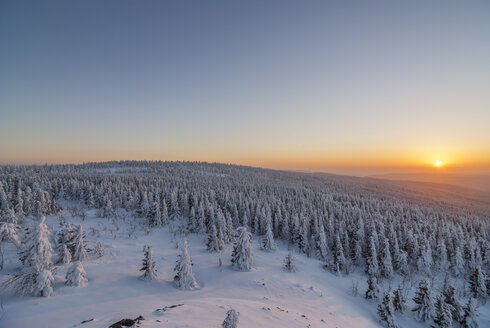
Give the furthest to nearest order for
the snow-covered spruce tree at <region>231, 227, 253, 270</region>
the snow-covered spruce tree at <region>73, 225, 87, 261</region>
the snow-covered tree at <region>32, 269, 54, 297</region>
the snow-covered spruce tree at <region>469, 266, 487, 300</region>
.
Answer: the snow-covered spruce tree at <region>469, 266, 487, 300</region> → the snow-covered spruce tree at <region>231, 227, 253, 270</region> → the snow-covered spruce tree at <region>73, 225, 87, 261</region> → the snow-covered tree at <region>32, 269, 54, 297</region>

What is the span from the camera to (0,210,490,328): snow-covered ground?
14.0 m

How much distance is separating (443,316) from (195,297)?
115 ft

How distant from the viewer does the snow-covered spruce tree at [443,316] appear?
2798cm

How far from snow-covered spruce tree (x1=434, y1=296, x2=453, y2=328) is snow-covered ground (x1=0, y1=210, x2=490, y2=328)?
10.7ft

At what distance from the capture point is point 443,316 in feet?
93.2

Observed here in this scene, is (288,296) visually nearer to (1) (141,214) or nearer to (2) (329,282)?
(2) (329,282)

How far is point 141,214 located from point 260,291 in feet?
170

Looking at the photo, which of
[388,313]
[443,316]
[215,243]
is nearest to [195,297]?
[215,243]

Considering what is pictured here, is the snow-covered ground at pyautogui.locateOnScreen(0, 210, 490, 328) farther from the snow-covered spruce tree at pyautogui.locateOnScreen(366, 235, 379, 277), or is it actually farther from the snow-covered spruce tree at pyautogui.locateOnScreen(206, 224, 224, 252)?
the snow-covered spruce tree at pyautogui.locateOnScreen(366, 235, 379, 277)

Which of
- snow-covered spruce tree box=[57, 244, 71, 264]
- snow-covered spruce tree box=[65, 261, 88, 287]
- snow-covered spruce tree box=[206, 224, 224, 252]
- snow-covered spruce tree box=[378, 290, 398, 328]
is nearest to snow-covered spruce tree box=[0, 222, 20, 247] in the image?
snow-covered spruce tree box=[57, 244, 71, 264]

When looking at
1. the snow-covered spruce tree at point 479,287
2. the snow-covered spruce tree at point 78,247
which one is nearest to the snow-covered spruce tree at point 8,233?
the snow-covered spruce tree at point 78,247

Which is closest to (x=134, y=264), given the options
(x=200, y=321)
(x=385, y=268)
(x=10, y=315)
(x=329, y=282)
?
(x=10, y=315)

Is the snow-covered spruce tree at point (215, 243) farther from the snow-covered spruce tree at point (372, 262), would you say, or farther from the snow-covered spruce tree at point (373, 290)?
the snow-covered spruce tree at point (372, 262)

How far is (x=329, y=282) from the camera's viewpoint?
126ft
